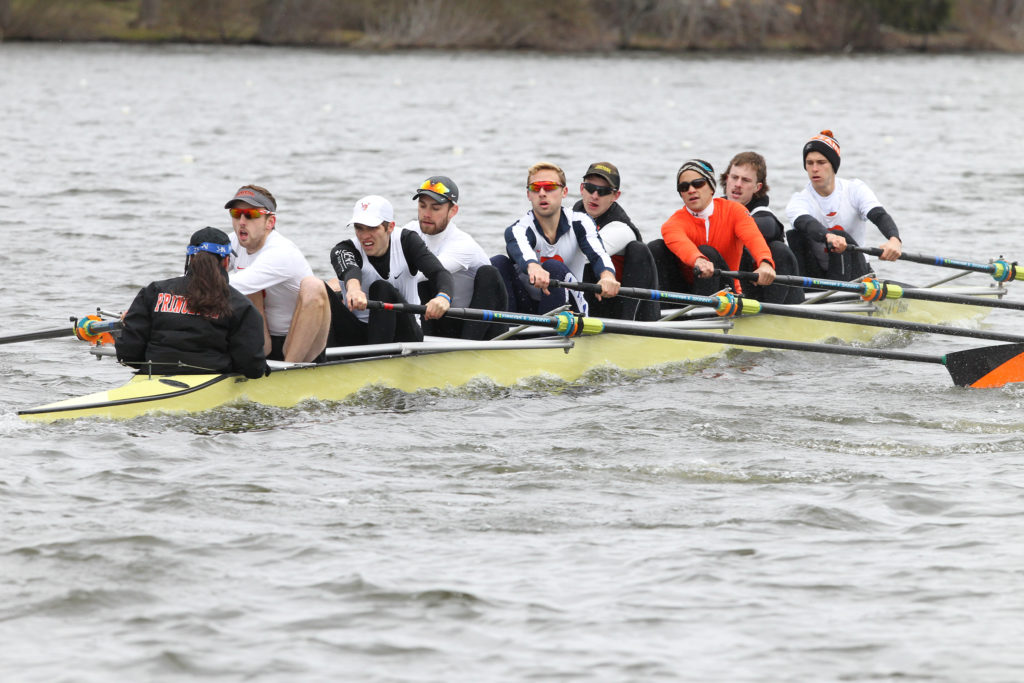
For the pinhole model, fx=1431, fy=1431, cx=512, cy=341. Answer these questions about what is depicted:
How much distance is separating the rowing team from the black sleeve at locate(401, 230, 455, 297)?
10mm

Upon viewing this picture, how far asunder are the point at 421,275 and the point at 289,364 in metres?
1.54

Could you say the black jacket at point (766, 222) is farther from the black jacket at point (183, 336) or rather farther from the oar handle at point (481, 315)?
the black jacket at point (183, 336)

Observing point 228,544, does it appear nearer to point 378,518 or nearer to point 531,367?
point 378,518

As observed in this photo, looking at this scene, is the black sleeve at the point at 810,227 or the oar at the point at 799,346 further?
the black sleeve at the point at 810,227

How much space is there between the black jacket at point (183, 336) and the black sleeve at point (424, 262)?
1.47m

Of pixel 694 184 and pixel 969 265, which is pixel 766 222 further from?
pixel 969 265

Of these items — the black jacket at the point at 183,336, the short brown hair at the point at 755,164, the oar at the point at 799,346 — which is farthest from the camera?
the short brown hair at the point at 755,164

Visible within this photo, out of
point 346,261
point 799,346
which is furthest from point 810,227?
point 346,261

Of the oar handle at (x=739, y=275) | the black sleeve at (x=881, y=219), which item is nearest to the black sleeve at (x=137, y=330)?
Answer: the oar handle at (x=739, y=275)

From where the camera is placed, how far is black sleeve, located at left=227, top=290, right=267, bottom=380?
842cm

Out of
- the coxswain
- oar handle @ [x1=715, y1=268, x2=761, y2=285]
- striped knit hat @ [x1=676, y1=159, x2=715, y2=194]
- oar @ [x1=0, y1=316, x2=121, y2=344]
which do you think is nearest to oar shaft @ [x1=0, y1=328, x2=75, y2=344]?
oar @ [x1=0, y1=316, x2=121, y2=344]

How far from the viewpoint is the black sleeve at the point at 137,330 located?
332 inches

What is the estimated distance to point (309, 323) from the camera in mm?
9062

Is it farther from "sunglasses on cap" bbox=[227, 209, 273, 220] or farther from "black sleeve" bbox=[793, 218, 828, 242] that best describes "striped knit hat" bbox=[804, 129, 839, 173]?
"sunglasses on cap" bbox=[227, 209, 273, 220]
